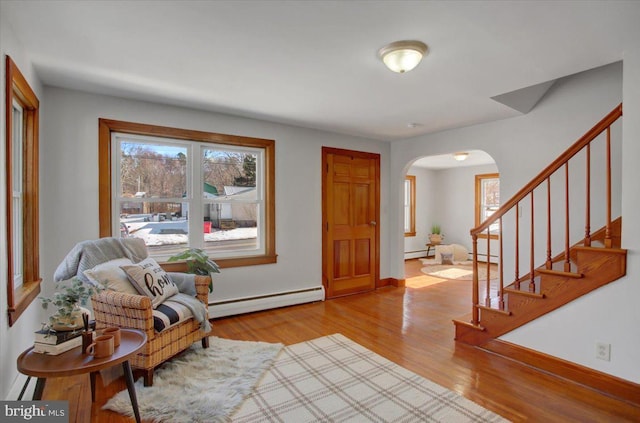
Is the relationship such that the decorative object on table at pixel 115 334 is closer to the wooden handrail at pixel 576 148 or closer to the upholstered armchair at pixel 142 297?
the upholstered armchair at pixel 142 297

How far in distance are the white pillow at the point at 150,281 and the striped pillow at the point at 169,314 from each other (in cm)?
7

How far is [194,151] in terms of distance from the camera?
365cm

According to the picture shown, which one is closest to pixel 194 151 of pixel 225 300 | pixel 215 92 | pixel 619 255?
pixel 215 92

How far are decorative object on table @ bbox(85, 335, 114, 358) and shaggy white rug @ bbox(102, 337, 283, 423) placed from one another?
52cm

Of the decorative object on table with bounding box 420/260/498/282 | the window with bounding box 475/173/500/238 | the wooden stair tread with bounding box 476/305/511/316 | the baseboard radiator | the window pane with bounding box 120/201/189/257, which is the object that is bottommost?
the decorative object on table with bounding box 420/260/498/282

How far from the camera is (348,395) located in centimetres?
221

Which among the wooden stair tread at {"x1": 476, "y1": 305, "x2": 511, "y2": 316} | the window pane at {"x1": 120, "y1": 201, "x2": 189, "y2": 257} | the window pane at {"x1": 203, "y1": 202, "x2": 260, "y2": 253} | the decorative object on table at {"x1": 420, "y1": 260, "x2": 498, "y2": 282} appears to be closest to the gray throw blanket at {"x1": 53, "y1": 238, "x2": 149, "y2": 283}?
the window pane at {"x1": 120, "y1": 201, "x2": 189, "y2": 257}

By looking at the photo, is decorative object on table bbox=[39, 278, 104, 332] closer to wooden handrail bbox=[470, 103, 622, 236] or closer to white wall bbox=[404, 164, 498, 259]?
wooden handrail bbox=[470, 103, 622, 236]

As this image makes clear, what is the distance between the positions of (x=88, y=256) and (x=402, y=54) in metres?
2.70

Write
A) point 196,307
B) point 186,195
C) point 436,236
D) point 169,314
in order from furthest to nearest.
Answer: point 436,236, point 186,195, point 196,307, point 169,314

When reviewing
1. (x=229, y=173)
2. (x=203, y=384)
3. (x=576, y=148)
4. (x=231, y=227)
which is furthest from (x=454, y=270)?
(x=203, y=384)

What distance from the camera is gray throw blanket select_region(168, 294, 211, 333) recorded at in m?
2.60

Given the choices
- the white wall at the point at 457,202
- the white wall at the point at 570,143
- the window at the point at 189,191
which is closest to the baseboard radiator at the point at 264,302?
the window at the point at 189,191

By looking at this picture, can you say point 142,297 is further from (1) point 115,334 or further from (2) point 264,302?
(2) point 264,302
